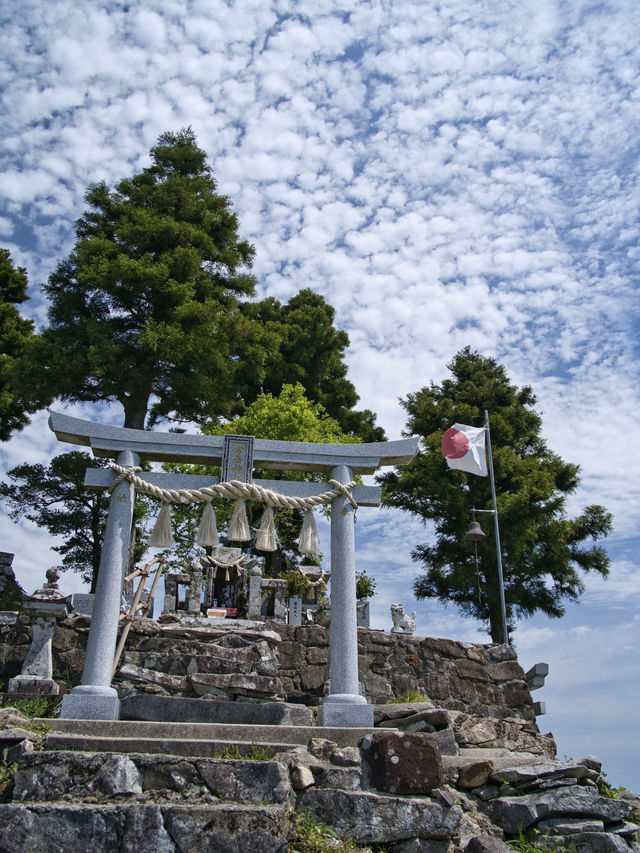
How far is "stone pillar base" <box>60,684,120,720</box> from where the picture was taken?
638 centimetres

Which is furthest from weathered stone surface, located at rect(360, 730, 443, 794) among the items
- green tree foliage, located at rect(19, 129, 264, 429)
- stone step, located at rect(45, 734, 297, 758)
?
green tree foliage, located at rect(19, 129, 264, 429)

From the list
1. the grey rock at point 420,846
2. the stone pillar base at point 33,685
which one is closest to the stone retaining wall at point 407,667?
the stone pillar base at point 33,685

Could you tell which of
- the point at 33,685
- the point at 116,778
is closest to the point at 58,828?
the point at 116,778

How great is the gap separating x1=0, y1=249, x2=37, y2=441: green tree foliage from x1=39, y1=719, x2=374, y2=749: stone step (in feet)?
40.8

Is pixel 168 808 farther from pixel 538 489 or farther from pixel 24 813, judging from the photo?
pixel 538 489

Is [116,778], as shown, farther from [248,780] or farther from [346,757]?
[346,757]

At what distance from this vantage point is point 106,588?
7.11 m

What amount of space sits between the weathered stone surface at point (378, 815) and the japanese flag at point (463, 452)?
1021cm

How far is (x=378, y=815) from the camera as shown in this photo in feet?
16.0

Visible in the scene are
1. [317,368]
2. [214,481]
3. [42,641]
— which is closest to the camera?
[214,481]

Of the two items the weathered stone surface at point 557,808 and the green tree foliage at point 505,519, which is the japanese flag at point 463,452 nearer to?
the green tree foliage at point 505,519

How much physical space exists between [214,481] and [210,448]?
41 cm

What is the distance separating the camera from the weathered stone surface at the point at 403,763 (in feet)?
16.6

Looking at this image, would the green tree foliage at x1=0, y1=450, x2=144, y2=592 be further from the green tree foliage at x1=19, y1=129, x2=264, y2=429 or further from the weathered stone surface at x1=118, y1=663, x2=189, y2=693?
the weathered stone surface at x1=118, y1=663, x2=189, y2=693
